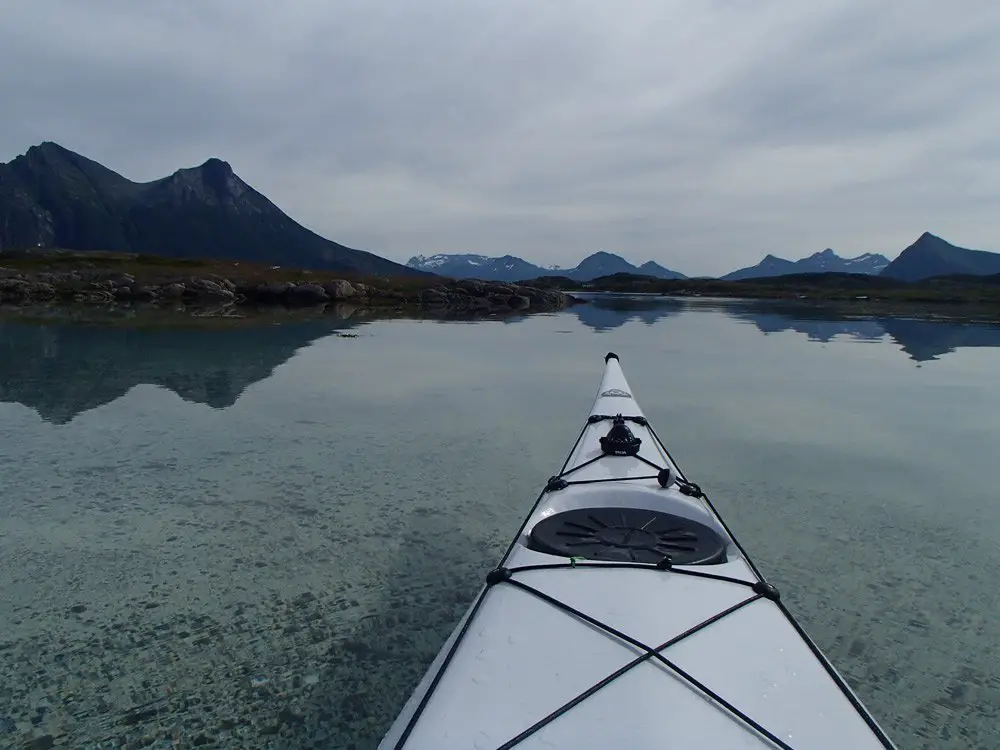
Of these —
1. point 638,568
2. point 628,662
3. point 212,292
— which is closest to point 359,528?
point 638,568

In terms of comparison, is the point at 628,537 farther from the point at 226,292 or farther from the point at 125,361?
the point at 226,292

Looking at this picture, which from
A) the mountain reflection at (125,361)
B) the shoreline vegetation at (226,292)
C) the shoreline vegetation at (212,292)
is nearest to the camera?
the mountain reflection at (125,361)

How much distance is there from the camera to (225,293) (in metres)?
56.2

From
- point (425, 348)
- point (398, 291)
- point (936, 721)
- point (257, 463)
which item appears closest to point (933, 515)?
point (936, 721)

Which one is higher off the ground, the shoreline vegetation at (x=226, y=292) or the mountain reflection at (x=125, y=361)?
the shoreline vegetation at (x=226, y=292)

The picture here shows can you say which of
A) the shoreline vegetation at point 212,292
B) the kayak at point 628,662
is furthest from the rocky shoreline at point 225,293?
the kayak at point 628,662

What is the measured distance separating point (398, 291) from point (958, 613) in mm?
65883

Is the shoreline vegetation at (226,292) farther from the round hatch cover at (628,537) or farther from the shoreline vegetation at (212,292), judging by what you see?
the round hatch cover at (628,537)

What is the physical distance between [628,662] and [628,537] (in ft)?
5.84

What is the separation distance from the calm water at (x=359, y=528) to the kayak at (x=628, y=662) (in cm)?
137

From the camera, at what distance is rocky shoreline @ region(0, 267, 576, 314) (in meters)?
51.4

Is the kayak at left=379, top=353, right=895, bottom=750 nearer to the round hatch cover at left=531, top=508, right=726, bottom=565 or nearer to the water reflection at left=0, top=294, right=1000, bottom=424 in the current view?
the round hatch cover at left=531, top=508, right=726, bottom=565

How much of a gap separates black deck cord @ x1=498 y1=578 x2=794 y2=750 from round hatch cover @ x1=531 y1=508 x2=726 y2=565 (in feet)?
2.04

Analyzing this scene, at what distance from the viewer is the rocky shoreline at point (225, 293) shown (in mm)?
51375
